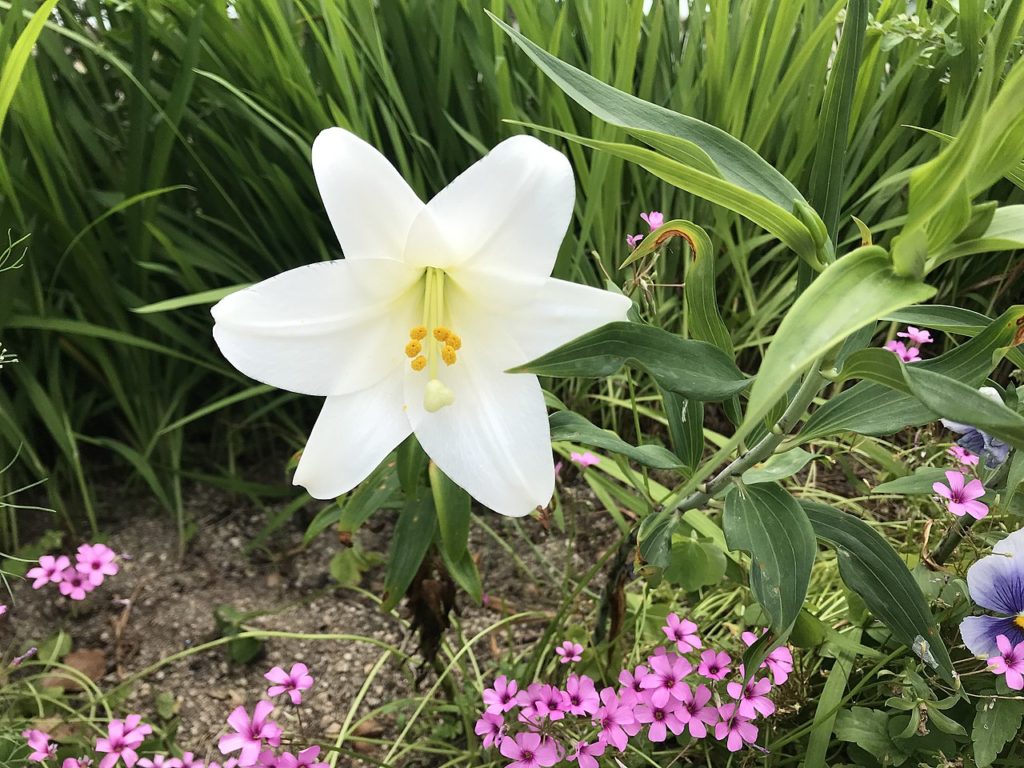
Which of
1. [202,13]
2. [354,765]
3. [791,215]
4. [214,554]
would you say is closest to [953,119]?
[791,215]

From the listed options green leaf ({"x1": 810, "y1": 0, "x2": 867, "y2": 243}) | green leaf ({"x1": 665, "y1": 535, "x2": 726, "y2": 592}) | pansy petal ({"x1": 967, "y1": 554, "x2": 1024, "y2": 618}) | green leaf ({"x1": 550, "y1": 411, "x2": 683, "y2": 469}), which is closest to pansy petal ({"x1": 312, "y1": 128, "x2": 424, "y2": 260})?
green leaf ({"x1": 550, "y1": 411, "x2": 683, "y2": 469})

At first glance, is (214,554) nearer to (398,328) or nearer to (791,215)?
(398,328)

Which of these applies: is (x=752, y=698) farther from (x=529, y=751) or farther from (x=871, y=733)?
(x=529, y=751)

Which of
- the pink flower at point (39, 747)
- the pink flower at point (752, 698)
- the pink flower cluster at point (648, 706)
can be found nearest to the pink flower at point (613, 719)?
the pink flower cluster at point (648, 706)

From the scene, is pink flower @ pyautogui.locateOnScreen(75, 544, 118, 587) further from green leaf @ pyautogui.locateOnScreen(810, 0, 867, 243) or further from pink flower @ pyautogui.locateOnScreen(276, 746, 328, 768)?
green leaf @ pyautogui.locateOnScreen(810, 0, 867, 243)

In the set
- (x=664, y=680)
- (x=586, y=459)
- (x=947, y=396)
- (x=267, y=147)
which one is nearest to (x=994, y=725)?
(x=664, y=680)

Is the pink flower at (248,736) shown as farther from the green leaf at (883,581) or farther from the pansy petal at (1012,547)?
the pansy petal at (1012,547)
